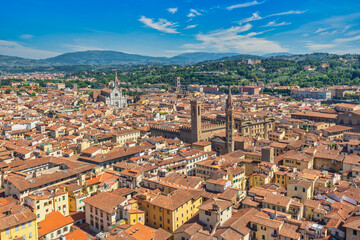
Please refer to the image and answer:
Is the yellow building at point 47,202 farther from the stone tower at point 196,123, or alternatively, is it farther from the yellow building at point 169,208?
the stone tower at point 196,123

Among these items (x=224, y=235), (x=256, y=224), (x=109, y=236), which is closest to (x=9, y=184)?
(x=109, y=236)

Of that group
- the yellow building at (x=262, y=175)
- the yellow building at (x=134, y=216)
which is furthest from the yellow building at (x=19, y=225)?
the yellow building at (x=262, y=175)

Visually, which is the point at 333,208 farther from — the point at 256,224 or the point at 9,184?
the point at 9,184

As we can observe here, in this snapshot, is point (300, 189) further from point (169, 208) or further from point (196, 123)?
point (196, 123)

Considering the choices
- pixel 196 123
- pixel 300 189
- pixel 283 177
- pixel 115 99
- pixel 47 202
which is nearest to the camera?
pixel 47 202

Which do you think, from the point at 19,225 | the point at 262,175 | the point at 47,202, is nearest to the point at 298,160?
the point at 262,175
